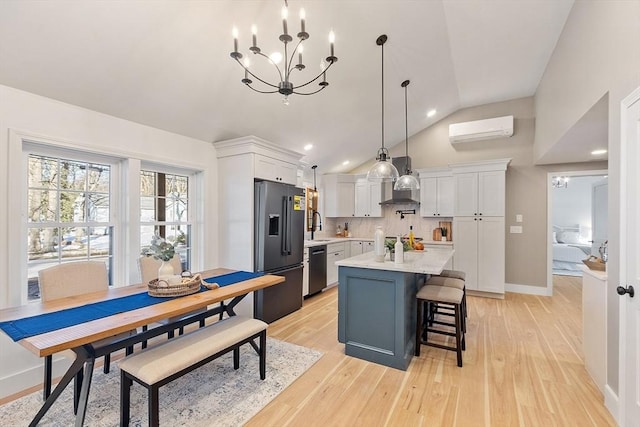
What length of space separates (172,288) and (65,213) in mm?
1447

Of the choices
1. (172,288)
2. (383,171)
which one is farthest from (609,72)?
(172,288)

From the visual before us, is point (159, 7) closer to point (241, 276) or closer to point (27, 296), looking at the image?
point (241, 276)

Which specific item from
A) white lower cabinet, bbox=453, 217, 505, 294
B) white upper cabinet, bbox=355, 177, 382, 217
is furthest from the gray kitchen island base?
white upper cabinet, bbox=355, 177, 382, 217

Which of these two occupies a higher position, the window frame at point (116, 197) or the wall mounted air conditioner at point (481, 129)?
the wall mounted air conditioner at point (481, 129)

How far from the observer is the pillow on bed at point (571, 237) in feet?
27.1

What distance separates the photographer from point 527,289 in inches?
201

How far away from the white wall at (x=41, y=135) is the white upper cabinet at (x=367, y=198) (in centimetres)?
392

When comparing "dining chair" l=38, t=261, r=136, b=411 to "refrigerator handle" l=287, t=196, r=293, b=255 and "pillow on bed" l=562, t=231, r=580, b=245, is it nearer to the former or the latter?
"refrigerator handle" l=287, t=196, r=293, b=255

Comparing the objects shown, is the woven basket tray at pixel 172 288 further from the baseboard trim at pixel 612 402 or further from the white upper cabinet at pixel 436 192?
the white upper cabinet at pixel 436 192

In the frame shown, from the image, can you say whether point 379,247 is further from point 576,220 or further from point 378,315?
point 576,220

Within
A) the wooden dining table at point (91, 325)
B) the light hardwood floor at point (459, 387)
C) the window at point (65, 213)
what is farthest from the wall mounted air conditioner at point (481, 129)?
the window at point (65, 213)

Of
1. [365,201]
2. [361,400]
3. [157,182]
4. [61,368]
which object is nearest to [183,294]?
[61,368]

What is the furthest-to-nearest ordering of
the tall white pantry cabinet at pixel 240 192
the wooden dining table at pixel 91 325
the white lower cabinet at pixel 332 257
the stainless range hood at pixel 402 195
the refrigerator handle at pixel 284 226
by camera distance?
the stainless range hood at pixel 402 195, the white lower cabinet at pixel 332 257, the refrigerator handle at pixel 284 226, the tall white pantry cabinet at pixel 240 192, the wooden dining table at pixel 91 325

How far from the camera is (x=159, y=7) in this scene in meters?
2.09
